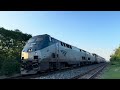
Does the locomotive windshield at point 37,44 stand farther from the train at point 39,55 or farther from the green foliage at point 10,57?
the green foliage at point 10,57

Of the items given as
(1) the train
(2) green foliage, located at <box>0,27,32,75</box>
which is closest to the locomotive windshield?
(1) the train

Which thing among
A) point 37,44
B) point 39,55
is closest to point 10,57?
point 37,44

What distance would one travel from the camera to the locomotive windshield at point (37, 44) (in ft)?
54.8

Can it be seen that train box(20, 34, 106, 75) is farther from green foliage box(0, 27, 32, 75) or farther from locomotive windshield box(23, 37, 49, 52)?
green foliage box(0, 27, 32, 75)

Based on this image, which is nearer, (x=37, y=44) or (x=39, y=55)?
(x=39, y=55)

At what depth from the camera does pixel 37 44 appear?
1692 centimetres

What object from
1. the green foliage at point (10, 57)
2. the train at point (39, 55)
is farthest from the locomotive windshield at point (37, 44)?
the green foliage at point (10, 57)

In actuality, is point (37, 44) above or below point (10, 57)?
above

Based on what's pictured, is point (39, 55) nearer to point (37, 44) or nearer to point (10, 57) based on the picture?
point (37, 44)

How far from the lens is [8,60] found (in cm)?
1823

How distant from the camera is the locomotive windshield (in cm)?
1670
